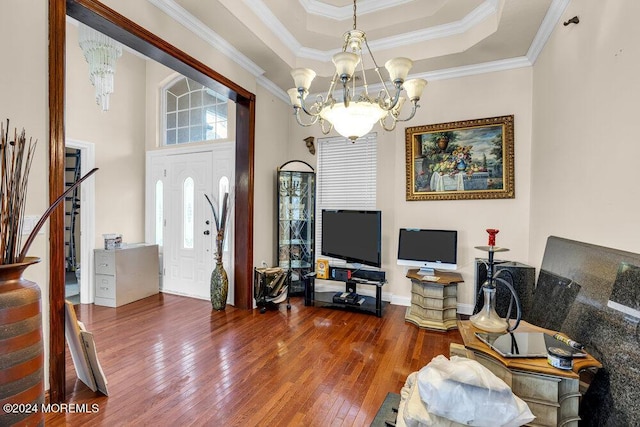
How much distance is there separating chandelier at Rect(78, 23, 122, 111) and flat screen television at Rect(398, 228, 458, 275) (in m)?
3.81

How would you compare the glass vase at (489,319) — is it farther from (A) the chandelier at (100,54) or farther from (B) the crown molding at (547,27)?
(A) the chandelier at (100,54)

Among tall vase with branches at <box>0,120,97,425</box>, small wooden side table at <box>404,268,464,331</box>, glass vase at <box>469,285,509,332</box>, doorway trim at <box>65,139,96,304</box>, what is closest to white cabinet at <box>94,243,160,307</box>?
doorway trim at <box>65,139,96,304</box>

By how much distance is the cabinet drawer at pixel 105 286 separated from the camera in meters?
3.98

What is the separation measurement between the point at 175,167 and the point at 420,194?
3.72 meters

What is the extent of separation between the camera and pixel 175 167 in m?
4.62

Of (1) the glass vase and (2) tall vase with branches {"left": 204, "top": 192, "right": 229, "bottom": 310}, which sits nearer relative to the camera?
(1) the glass vase

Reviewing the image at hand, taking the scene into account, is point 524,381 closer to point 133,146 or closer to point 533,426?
point 533,426

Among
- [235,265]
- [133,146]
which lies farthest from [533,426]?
[133,146]

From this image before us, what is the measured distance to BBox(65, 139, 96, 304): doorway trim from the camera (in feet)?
13.5

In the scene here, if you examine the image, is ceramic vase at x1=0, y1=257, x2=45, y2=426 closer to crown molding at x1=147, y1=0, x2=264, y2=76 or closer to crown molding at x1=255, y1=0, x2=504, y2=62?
crown molding at x1=147, y1=0, x2=264, y2=76

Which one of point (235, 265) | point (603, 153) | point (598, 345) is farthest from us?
point (235, 265)

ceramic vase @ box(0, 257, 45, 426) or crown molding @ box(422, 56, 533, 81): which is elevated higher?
crown molding @ box(422, 56, 533, 81)

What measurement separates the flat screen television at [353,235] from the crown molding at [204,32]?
7.07 ft

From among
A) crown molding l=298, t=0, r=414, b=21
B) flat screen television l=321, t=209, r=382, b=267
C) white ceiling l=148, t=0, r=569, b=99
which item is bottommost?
flat screen television l=321, t=209, r=382, b=267
